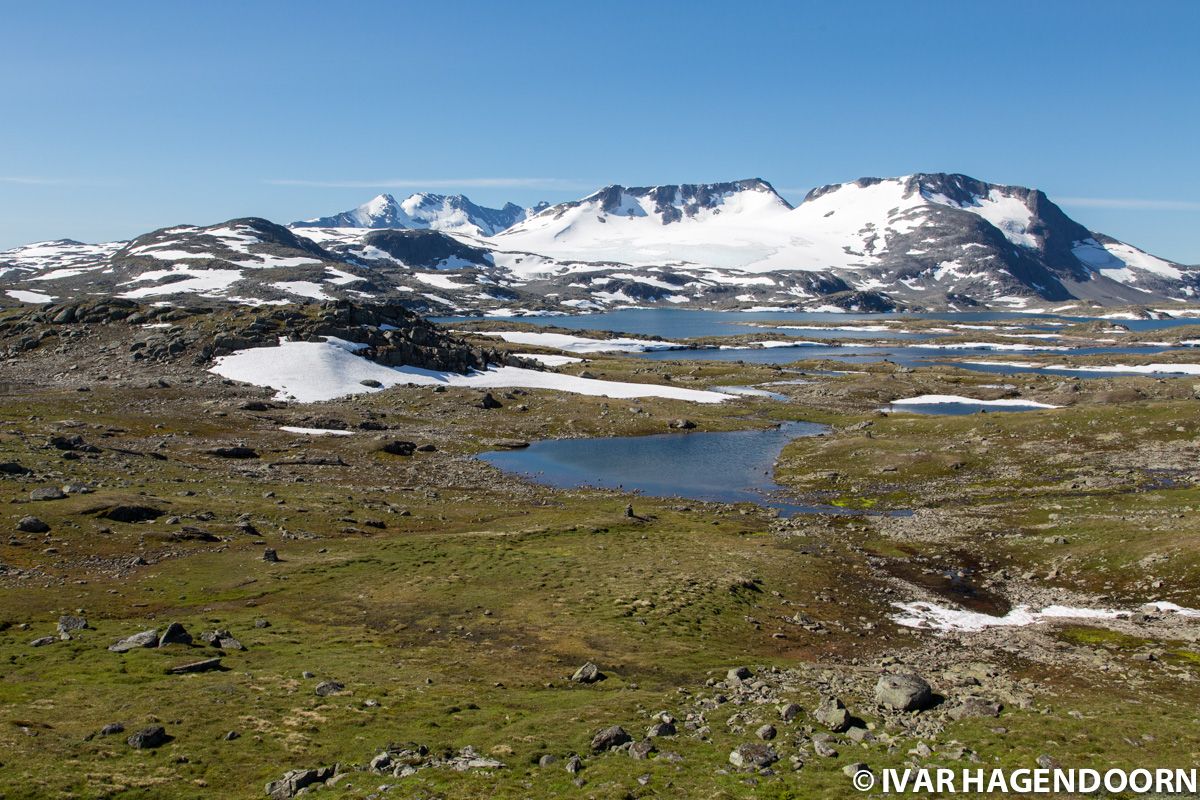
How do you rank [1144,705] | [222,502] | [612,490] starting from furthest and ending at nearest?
[612,490] < [222,502] < [1144,705]

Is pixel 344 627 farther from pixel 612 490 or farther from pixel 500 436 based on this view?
pixel 500 436

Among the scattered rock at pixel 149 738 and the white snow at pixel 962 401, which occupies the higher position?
the scattered rock at pixel 149 738

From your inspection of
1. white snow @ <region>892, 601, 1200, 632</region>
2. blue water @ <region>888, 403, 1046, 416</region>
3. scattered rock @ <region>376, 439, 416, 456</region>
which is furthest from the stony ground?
blue water @ <region>888, 403, 1046, 416</region>

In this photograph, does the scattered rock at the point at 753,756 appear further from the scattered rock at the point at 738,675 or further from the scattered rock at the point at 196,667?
the scattered rock at the point at 196,667

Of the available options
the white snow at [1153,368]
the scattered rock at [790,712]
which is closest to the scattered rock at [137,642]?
the scattered rock at [790,712]

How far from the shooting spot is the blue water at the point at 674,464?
2842 inches

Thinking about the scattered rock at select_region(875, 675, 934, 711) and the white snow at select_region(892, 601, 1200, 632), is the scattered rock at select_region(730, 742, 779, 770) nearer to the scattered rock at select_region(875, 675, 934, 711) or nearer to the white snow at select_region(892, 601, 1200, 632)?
the scattered rock at select_region(875, 675, 934, 711)

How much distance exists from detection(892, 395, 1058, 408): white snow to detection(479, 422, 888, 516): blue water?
32.1 metres

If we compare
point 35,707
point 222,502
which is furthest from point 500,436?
point 35,707

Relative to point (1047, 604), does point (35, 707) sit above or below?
above

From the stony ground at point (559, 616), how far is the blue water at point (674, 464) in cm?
492

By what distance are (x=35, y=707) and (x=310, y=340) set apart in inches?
4351

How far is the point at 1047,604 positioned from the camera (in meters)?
40.9

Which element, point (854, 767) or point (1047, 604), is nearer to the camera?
point (854, 767)
